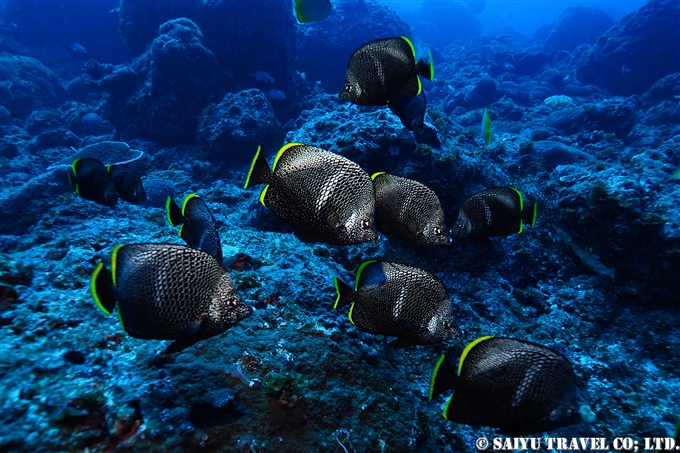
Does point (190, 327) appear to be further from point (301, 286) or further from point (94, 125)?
point (94, 125)

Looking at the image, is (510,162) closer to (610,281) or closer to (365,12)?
(610,281)

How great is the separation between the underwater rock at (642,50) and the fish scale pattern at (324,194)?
996 inches

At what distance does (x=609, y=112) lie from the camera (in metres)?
13.5

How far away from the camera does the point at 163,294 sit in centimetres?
172

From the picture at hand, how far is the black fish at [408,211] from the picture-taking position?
7.48 ft

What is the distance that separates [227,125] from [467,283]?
869 cm

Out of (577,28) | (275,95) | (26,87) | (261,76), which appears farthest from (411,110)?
(577,28)

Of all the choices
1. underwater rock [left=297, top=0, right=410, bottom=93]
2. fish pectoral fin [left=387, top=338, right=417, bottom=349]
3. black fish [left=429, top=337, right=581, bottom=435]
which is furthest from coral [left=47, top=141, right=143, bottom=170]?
Result: underwater rock [left=297, top=0, right=410, bottom=93]

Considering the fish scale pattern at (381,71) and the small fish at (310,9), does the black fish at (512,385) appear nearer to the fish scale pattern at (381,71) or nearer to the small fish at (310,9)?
the fish scale pattern at (381,71)

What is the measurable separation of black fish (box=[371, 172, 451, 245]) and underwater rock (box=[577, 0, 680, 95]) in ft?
80.4

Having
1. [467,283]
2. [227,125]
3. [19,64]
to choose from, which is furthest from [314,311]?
[19,64]

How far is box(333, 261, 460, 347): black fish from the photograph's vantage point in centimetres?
227

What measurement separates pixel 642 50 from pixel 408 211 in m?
25.8

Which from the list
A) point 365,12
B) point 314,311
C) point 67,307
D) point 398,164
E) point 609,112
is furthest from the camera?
point 365,12
